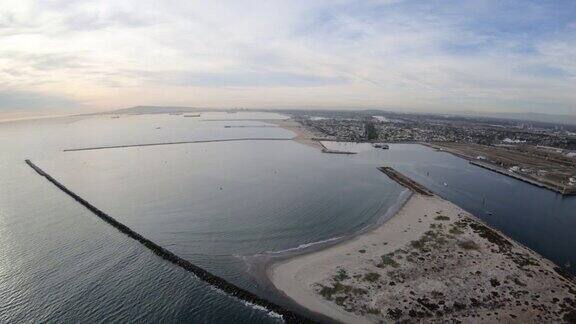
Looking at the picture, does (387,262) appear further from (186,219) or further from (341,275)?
(186,219)

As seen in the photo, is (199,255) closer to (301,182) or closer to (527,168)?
(301,182)

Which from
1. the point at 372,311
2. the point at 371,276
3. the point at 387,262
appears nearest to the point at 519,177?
the point at 387,262

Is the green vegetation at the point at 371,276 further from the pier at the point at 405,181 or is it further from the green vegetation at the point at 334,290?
the pier at the point at 405,181

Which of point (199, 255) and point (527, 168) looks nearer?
point (199, 255)

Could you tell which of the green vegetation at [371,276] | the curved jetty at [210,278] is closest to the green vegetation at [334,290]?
the green vegetation at [371,276]

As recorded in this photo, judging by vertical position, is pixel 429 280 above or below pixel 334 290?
above

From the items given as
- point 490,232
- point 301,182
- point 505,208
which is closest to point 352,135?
point 301,182
